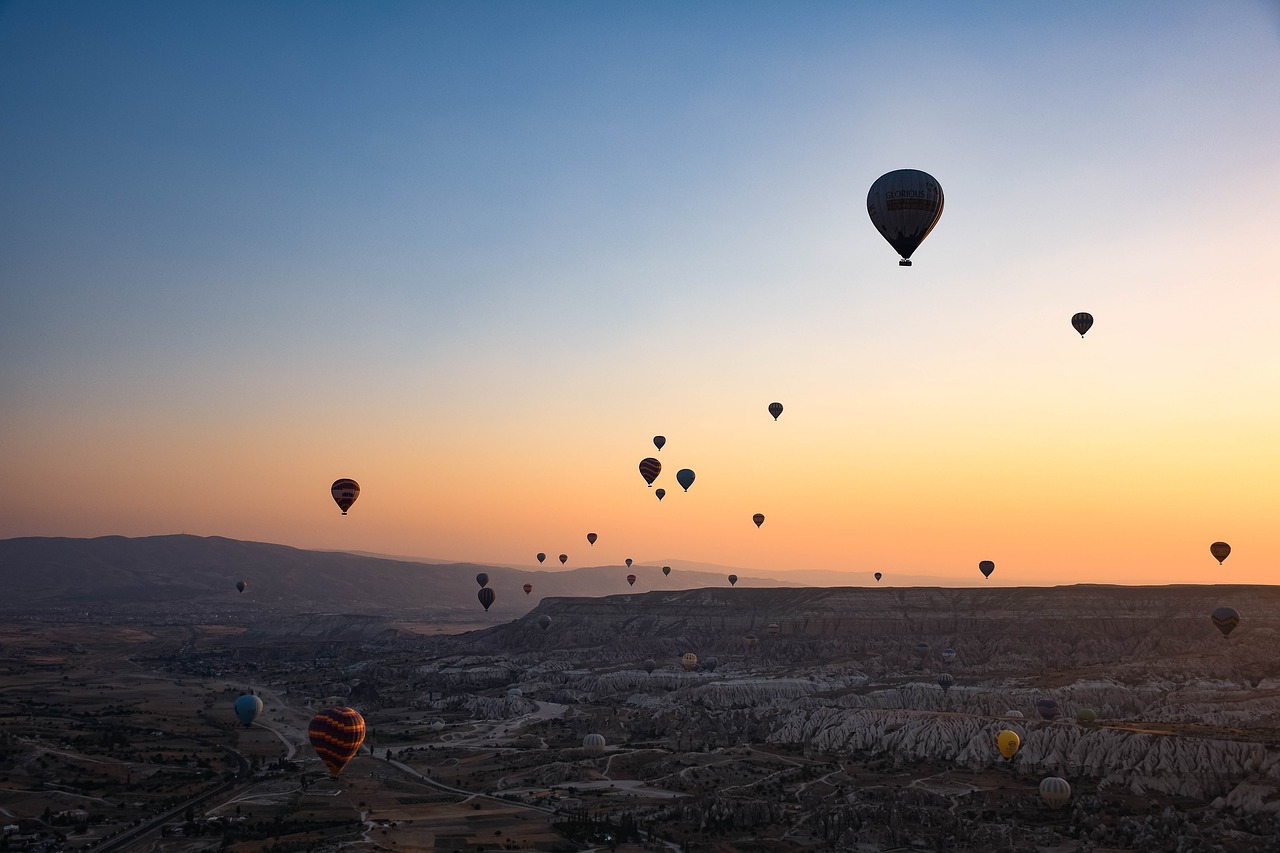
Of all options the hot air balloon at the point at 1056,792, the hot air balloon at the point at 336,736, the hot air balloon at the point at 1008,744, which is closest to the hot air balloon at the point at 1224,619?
the hot air balloon at the point at 1008,744

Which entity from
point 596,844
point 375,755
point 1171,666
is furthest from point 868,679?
point 596,844

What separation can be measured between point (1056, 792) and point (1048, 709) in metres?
27.4

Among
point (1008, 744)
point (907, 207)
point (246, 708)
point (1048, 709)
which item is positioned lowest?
point (1008, 744)

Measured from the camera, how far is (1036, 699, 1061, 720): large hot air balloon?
3622 inches

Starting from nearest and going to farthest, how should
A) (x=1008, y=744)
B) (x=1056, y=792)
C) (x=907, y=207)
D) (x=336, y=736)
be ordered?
(x=907, y=207) < (x=336, y=736) < (x=1056, y=792) < (x=1008, y=744)

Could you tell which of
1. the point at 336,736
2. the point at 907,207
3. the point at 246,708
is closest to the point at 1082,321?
the point at 907,207

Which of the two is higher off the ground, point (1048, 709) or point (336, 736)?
point (336, 736)

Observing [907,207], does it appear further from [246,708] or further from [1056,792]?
[246,708]

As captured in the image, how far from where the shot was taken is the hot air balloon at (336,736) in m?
66.2

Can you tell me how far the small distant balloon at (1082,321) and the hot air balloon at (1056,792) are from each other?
32708 millimetres

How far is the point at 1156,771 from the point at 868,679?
52137 mm

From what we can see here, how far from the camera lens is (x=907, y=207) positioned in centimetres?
6009

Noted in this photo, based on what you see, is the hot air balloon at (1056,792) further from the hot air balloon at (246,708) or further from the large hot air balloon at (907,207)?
the hot air balloon at (246,708)

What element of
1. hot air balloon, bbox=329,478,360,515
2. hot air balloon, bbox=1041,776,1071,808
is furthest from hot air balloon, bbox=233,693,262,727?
hot air balloon, bbox=1041,776,1071,808
